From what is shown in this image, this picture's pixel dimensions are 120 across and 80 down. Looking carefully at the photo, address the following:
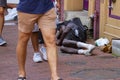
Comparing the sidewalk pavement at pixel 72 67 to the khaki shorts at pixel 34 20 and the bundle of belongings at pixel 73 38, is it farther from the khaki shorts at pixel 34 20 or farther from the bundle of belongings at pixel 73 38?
the khaki shorts at pixel 34 20

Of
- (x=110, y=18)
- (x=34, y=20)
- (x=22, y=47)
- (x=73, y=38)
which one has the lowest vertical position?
(x=73, y=38)

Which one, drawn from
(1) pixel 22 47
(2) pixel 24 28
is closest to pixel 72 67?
(1) pixel 22 47

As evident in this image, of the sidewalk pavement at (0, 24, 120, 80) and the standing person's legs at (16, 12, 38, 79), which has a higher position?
the standing person's legs at (16, 12, 38, 79)

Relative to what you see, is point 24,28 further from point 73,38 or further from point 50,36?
point 73,38

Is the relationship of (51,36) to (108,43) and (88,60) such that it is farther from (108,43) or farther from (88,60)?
(108,43)

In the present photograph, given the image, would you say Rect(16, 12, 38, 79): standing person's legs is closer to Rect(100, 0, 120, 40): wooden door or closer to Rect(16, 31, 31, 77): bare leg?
Rect(16, 31, 31, 77): bare leg

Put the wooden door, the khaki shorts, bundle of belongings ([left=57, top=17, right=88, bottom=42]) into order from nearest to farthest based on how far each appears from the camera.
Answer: the khaki shorts, the wooden door, bundle of belongings ([left=57, top=17, right=88, bottom=42])

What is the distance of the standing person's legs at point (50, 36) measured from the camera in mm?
5109

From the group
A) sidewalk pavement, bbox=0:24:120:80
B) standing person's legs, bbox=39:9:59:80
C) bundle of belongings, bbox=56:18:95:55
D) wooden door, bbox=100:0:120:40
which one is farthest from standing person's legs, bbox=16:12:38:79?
wooden door, bbox=100:0:120:40

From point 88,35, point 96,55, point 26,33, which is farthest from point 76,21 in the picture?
point 26,33

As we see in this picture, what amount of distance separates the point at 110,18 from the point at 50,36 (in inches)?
143

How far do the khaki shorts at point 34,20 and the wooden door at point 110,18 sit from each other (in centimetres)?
313

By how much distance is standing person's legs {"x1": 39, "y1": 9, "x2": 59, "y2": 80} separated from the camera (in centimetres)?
511

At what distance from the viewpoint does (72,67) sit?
6629 millimetres
